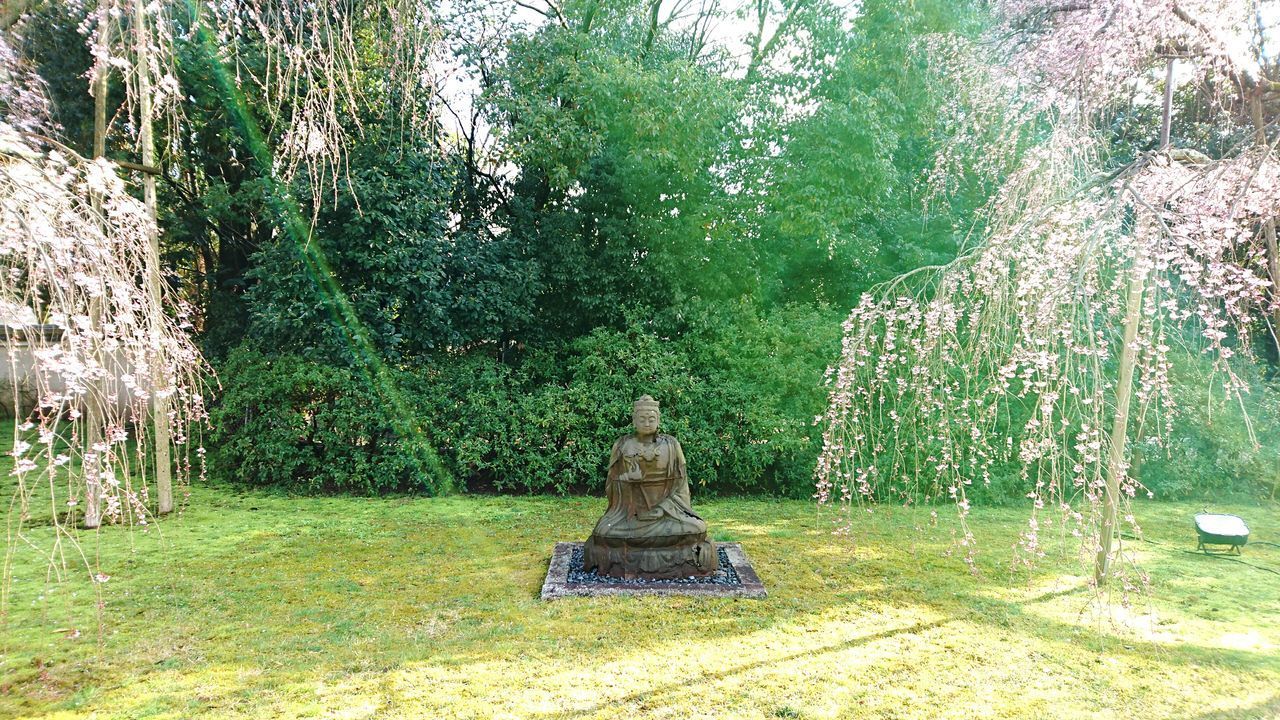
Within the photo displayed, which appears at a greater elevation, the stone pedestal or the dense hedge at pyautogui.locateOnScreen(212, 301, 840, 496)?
the dense hedge at pyautogui.locateOnScreen(212, 301, 840, 496)

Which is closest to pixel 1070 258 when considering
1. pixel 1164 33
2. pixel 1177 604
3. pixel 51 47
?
pixel 1164 33

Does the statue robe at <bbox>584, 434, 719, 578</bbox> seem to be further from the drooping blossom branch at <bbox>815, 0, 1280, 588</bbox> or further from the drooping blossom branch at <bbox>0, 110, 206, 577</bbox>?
the drooping blossom branch at <bbox>0, 110, 206, 577</bbox>

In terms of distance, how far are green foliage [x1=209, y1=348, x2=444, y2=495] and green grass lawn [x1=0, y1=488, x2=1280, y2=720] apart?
1631 mm

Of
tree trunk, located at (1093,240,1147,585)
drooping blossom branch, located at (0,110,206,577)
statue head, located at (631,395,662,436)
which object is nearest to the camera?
drooping blossom branch, located at (0,110,206,577)

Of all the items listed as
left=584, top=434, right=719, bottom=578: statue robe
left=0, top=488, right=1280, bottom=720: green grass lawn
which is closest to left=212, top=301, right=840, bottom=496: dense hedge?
left=0, top=488, right=1280, bottom=720: green grass lawn

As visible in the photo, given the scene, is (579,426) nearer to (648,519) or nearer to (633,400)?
(633,400)

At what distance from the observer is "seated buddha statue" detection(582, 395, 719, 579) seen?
471 centimetres

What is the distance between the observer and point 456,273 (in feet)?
26.6

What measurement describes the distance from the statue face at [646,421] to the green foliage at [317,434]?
3.53 m

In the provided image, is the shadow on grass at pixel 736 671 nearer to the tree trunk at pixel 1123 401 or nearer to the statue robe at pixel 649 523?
the tree trunk at pixel 1123 401

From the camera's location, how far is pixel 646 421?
4.89 m

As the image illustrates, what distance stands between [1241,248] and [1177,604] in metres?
5.98

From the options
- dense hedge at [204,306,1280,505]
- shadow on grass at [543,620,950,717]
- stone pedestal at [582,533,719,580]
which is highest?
dense hedge at [204,306,1280,505]

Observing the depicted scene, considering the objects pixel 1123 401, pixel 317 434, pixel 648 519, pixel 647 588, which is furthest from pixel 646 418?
pixel 317 434
